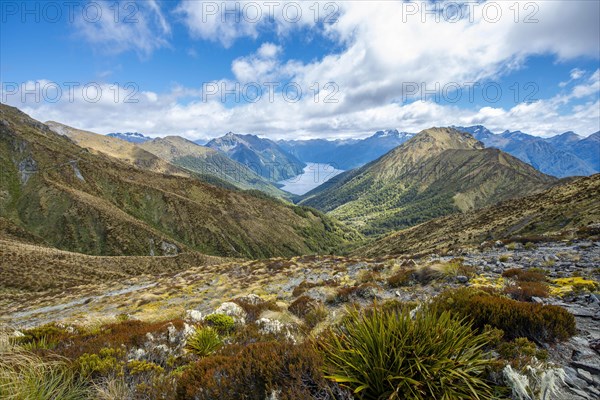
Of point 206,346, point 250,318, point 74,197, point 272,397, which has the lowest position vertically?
point 250,318

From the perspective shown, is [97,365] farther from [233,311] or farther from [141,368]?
[233,311]

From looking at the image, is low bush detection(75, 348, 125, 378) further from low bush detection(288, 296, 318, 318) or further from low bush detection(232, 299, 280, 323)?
low bush detection(288, 296, 318, 318)

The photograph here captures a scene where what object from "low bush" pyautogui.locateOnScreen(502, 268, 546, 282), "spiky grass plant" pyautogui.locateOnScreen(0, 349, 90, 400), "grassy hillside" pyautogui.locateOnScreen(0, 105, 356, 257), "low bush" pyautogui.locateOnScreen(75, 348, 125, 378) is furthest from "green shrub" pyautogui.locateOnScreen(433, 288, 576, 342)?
"grassy hillside" pyautogui.locateOnScreen(0, 105, 356, 257)

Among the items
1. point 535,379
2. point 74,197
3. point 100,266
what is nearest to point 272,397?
point 535,379

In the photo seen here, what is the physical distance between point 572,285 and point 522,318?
5.83m

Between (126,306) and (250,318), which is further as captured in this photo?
(126,306)

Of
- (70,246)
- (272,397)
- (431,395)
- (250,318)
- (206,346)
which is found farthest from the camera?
(70,246)

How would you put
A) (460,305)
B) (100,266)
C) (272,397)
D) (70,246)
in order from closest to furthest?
(272,397)
(460,305)
(100,266)
(70,246)

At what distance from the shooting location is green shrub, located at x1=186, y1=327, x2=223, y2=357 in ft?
26.1

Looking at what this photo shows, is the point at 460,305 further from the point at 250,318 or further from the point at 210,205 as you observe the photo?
the point at 210,205

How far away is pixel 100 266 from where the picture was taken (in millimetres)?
62250

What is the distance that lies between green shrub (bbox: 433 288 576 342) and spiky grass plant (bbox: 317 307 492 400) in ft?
5.25

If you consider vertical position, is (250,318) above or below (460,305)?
below

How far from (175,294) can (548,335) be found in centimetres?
2647
